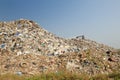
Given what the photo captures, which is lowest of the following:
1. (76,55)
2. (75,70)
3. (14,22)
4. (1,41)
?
(75,70)

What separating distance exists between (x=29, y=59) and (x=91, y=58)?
12.4ft

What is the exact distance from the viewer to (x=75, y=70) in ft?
45.5

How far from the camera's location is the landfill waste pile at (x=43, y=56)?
1375 cm

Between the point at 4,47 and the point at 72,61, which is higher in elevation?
the point at 4,47

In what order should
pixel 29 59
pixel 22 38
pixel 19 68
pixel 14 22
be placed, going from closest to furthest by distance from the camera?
pixel 19 68
pixel 29 59
pixel 22 38
pixel 14 22

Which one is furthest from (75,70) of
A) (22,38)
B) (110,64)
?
(22,38)

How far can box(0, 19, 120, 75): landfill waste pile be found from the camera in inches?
541

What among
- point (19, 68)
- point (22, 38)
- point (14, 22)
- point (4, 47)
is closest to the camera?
point (19, 68)

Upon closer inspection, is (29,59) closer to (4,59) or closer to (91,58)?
(4,59)

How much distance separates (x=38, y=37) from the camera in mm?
17625

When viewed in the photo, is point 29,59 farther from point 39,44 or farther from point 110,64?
point 110,64

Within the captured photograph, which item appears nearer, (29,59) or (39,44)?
(29,59)

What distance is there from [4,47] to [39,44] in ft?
7.71

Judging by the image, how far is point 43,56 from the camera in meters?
15.2
